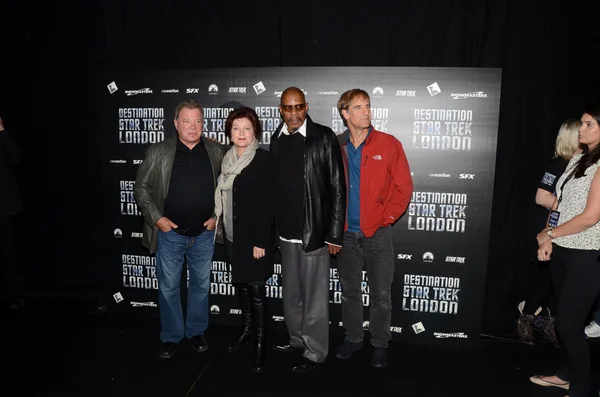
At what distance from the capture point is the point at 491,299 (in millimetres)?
4070

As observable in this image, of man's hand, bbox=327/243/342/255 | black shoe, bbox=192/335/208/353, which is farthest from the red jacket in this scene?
black shoe, bbox=192/335/208/353

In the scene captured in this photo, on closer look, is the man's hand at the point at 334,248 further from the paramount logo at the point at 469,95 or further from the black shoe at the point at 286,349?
the paramount logo at the point at 469,95

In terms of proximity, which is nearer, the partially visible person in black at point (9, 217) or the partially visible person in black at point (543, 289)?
the partially visible person in black at point (543, 289)

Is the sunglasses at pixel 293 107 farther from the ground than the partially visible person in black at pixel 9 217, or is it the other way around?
the sunglasses at pixel 293 107

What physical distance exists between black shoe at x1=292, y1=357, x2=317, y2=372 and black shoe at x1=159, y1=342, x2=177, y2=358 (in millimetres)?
945

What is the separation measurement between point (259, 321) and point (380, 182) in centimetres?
129

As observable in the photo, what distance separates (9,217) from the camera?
4395mm

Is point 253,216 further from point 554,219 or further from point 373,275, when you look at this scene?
point 554,219

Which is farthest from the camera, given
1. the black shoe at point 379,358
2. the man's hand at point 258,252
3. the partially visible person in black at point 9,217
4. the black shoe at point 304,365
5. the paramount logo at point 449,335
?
the partially visible person in black at point 9,217

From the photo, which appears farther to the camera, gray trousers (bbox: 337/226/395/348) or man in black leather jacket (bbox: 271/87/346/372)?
gray trousers (bbox: 337/226/395/348)

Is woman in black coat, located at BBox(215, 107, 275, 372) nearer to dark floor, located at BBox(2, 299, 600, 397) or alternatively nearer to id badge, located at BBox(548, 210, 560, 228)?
dark floor, located at BBox(2, 299, 600, 397)

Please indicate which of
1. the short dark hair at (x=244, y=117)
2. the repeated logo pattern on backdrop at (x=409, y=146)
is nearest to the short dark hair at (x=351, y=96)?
the repeated logo pattern on backdrop at (x=409, y=146)

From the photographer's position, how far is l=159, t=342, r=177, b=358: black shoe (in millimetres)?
3336

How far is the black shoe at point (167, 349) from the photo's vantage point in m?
3.34
